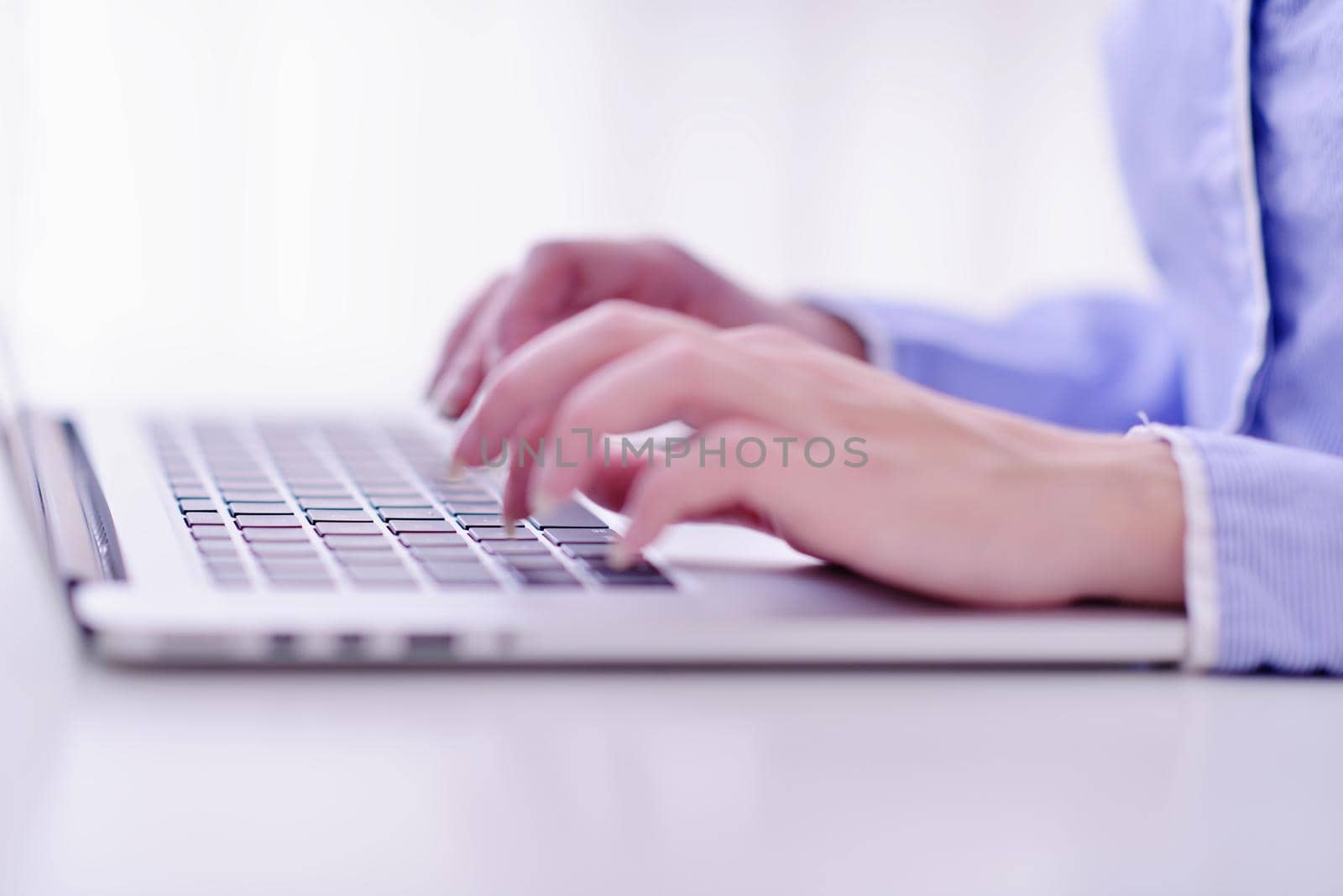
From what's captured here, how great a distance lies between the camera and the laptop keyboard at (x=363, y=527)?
15.5 inches

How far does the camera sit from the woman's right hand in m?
0.76

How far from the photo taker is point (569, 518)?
0.51 metres

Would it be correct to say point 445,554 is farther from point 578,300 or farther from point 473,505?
point 578,300

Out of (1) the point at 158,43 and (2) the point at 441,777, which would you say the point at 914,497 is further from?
(1) the point at 158,43

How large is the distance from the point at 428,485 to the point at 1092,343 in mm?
545

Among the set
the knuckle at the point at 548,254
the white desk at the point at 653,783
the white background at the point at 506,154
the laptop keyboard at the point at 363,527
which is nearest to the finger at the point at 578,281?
the knuckle at the point at 548,254

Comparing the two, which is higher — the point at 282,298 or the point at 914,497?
the point at 914,497

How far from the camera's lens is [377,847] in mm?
240

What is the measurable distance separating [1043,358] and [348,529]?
590 millimetres

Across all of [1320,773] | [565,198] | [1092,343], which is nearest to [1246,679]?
[1320,773]

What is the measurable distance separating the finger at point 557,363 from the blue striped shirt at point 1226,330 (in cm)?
17

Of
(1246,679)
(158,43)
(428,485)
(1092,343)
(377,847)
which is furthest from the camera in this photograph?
(158,43)

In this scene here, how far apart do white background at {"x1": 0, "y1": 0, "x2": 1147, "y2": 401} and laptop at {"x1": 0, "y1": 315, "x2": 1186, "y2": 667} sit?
4.55 ft

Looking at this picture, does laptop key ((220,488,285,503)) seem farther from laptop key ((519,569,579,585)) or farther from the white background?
the white background
